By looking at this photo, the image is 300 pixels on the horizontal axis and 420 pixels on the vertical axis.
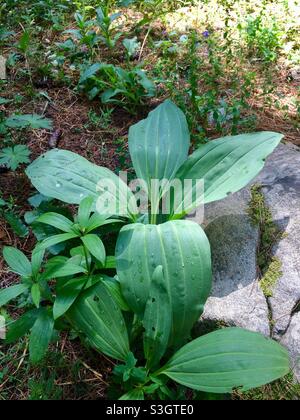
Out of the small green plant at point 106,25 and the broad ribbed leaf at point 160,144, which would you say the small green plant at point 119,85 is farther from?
the broad ribbed leaf at point 160,144

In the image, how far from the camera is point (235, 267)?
80.0 inches

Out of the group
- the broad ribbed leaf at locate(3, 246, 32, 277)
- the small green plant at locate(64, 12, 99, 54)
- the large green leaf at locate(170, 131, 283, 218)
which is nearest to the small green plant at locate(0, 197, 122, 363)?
the broad ribbed leaf at locate(3, 246, 32, 277)

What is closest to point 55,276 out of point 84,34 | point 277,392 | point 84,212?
point 84,212

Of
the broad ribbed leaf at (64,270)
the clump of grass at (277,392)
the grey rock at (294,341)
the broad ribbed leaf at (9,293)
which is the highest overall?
the broad ribbed leaf at (64,270)

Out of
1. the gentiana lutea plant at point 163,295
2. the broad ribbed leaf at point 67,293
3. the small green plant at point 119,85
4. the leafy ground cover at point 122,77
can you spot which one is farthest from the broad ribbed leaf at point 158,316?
the small green plant at point 119,85

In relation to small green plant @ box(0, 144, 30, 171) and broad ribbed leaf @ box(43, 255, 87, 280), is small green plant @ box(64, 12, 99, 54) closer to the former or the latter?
small green plant @ box(0, 144, 30, 171)

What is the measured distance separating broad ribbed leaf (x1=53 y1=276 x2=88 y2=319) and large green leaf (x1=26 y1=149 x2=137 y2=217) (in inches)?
Result: 14.3

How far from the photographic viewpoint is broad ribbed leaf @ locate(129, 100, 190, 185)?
6.94 feet

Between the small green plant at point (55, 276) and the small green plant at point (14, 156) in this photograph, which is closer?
the small green plant at point (55, 276)

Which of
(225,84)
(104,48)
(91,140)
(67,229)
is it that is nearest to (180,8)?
(104,48)

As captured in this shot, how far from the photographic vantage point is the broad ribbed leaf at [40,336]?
5.13 ft

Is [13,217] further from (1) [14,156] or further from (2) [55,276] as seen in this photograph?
(2) [55,276]

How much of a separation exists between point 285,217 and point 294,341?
611mm

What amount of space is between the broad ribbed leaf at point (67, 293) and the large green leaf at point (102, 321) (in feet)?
0.12
